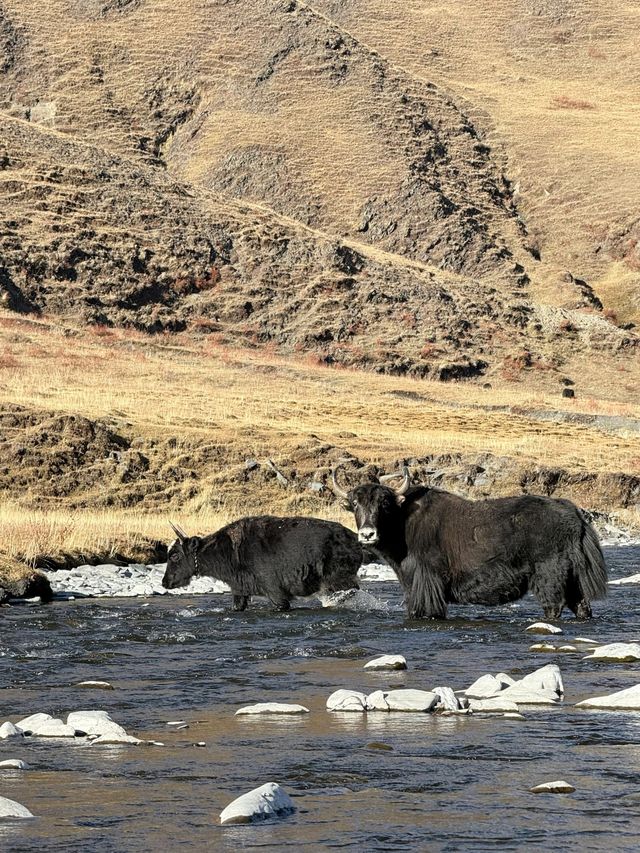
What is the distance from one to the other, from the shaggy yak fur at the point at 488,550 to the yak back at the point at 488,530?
0.01 metres

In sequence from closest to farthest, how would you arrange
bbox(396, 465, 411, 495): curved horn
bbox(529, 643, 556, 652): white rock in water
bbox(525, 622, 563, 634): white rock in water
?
bbox(529, 643, 556, 652): white rock in water < bbox(525, 622, 563, 634): white rock in water < bbox(396, 465, 411, 495): curved horn

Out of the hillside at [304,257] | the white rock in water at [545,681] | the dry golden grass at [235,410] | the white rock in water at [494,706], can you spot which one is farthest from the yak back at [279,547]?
the white rock in water at [494,706]

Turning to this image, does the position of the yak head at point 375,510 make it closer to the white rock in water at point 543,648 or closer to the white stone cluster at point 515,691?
the white rock in water at point 543,648

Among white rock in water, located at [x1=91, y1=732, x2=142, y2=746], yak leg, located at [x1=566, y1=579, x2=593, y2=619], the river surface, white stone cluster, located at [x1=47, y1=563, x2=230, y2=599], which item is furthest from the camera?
white stone cluster, located at [x1=47, y1=563, x2=230, y2=599]

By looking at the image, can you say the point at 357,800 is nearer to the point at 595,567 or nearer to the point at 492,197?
the point at 595,567

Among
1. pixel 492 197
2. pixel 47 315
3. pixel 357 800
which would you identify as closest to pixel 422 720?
pixel 357 800

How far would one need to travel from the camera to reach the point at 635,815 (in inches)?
291

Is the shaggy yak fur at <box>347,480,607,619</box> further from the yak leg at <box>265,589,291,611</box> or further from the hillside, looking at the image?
the hillside

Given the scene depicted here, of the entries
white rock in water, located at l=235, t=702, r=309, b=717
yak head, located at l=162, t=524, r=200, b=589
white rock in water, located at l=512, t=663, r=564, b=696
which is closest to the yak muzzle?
yak head, located at l=162, t=524, r=200, b=589

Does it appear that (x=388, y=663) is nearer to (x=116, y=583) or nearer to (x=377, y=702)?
(x=377, y=702)

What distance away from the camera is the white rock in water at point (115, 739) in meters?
9.44

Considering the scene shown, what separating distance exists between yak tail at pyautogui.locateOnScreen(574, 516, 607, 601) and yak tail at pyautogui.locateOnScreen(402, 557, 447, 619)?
1568 mm

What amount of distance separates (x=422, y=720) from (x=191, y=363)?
177 feet

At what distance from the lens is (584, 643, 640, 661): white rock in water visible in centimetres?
1317
